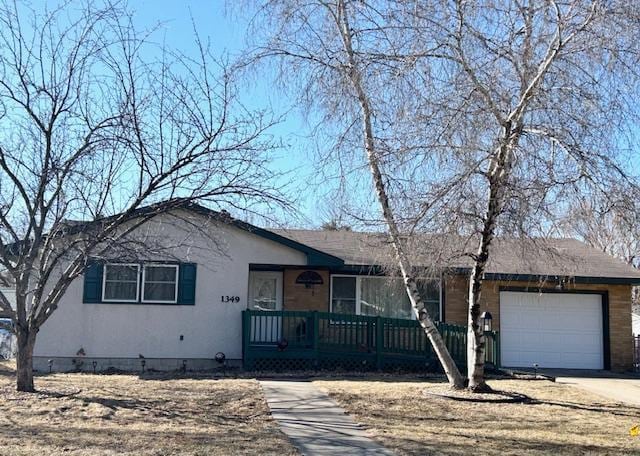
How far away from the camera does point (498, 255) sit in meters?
17.6

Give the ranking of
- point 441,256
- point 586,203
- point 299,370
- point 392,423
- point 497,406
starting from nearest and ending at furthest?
point 392,423 → point 586,203 → point 497,406 → point 441,256 → point 299,370

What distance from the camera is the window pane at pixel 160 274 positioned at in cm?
1659

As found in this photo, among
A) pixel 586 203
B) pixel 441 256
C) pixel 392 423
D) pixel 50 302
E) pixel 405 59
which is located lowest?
pixel 392 423

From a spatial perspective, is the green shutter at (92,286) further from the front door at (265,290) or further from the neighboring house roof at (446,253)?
the front door at (265,290)

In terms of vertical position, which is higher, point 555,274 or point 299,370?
point 555,274

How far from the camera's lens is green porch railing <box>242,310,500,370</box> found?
16047 mm

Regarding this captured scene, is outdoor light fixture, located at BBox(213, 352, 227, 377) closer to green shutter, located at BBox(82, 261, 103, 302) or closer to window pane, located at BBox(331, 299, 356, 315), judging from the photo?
green shutter, located at BBox(82, 261, 103, 302)

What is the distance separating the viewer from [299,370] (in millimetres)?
15961

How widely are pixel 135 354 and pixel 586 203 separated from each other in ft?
36.0

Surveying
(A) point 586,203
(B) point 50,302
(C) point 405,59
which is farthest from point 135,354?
(A) point 586,203

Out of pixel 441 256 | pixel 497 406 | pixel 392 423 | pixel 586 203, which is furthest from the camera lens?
pixel 441 256

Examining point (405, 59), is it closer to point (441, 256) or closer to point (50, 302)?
point (441, 256)

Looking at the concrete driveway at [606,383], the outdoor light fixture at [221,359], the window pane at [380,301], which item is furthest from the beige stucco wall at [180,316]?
the concrete driveway at [606,383]

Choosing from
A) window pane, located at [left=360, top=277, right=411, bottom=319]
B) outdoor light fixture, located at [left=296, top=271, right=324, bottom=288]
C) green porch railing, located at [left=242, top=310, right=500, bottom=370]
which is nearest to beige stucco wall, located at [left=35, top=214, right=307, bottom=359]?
green porch railing, located at [left=242, top=310, right=500, bottom=370]
